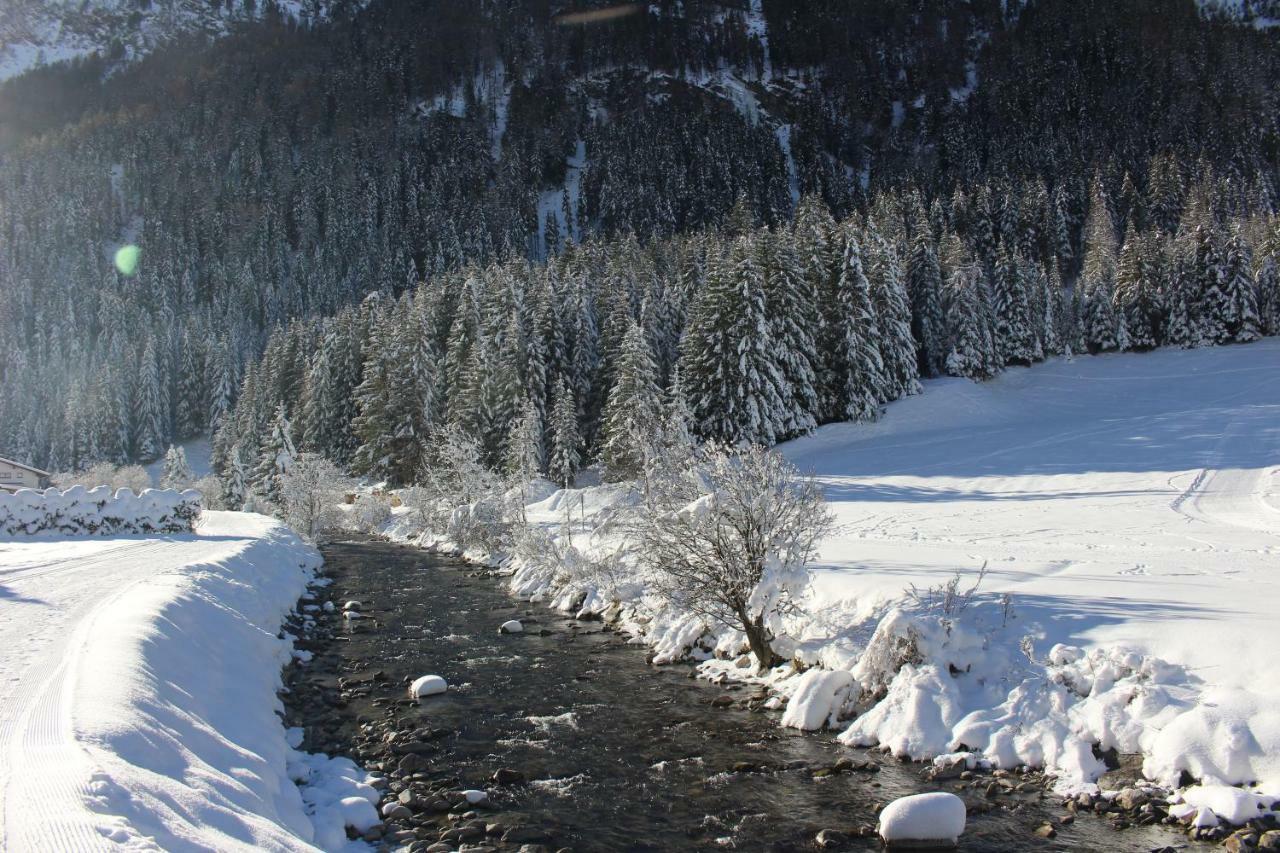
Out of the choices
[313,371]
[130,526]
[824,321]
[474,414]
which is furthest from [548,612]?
[313,371]

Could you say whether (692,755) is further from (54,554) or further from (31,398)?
(31,398)

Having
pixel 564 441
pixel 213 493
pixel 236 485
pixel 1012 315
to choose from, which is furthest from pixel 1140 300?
pixel 213 493

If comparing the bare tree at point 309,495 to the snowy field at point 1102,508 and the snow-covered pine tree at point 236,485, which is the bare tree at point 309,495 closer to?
the snow-covered pine tree at point 236,485

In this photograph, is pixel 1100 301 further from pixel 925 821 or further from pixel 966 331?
pixel 925 821

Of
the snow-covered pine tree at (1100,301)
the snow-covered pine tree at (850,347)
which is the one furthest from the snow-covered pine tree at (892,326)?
the snow-covered pine tree at (1100,301)

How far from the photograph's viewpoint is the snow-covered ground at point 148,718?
21.1ft

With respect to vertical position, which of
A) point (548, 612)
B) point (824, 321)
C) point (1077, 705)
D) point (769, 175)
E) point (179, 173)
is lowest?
point (548, 612)

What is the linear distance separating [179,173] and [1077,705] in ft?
689

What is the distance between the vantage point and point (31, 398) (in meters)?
102

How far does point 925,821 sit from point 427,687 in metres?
10.6

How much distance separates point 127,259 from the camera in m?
152

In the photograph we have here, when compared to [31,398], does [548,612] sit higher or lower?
lower

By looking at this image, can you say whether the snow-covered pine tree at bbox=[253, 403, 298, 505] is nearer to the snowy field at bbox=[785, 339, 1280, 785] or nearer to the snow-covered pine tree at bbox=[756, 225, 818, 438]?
the snow-covered pine tree at bbox=[756, 225, 818, 438]

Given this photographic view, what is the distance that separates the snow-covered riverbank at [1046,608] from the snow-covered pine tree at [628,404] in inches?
118
